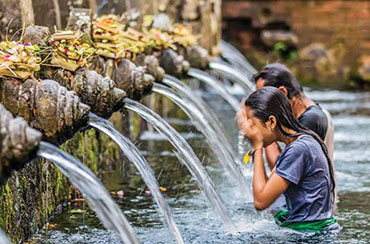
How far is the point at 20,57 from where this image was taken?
16.4 ft

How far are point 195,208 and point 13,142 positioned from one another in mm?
3268

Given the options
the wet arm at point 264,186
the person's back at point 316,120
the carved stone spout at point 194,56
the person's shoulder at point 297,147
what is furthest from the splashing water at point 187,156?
the carved stone spout at point 194,56

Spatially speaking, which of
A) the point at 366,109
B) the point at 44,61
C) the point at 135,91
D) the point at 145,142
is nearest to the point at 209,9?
the point at 366,109

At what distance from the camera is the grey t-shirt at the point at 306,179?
200 inches

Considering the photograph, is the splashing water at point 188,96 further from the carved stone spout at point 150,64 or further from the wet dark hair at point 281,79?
the wet dark hair at point 281,79

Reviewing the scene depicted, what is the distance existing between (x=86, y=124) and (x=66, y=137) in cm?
16

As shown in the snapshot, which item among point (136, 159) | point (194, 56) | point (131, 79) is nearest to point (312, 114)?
point (136, 159)

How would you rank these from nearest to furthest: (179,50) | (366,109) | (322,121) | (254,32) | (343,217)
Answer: (322,121), (343,217), (179,50), (366,109), (254,32)

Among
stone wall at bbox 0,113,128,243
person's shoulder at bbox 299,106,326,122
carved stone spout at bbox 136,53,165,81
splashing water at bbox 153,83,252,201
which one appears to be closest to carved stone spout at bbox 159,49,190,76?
splashing water at bbox 153,83,252,201

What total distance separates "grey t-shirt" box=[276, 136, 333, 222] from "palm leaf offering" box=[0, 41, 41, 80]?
143 cm

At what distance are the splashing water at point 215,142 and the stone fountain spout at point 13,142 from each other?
3.64m

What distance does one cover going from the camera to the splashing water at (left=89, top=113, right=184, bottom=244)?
554 centimetres

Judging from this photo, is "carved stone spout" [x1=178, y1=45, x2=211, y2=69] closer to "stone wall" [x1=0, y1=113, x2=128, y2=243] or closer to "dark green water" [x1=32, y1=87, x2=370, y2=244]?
"dark green water" [x1=32, y1=87, x2=370, y2=244]

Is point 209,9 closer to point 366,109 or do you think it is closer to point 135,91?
point 366,109
